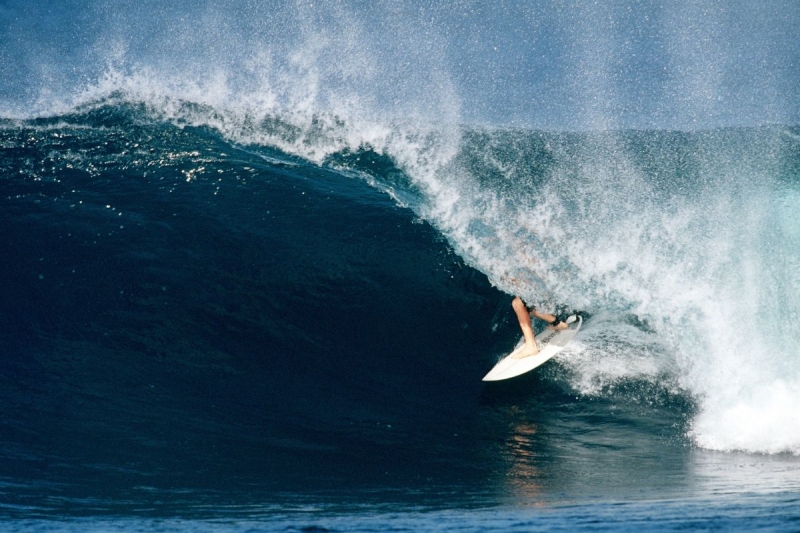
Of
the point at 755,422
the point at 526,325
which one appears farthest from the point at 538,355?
the point at 755,422

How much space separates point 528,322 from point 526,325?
2.0 inches

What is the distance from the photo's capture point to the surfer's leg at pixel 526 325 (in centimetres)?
742

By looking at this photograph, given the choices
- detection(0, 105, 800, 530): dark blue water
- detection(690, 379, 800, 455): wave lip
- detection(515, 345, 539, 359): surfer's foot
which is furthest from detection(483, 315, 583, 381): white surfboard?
detection(690, 379, 800, 455): wave lip

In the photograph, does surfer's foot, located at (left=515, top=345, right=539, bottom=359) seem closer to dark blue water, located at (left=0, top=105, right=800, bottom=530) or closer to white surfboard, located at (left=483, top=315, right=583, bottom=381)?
white surfboard, located at (left=483, top=315, right=583, bottom=381)

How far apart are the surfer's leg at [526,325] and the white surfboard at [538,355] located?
0.21ft

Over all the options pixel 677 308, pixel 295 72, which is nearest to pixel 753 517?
pixel 677 308

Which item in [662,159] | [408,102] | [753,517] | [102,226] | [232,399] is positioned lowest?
[753,517]

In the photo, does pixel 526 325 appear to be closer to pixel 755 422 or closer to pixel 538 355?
pixel 538 355

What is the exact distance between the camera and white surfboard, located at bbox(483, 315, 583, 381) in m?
7.34

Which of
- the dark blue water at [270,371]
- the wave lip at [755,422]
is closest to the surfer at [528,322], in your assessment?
the dark blue water at [270,371]

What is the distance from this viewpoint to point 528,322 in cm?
749

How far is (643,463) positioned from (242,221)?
5427mm

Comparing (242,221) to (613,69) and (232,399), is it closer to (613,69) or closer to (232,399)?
(232,399)

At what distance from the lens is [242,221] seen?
29.0 ft
